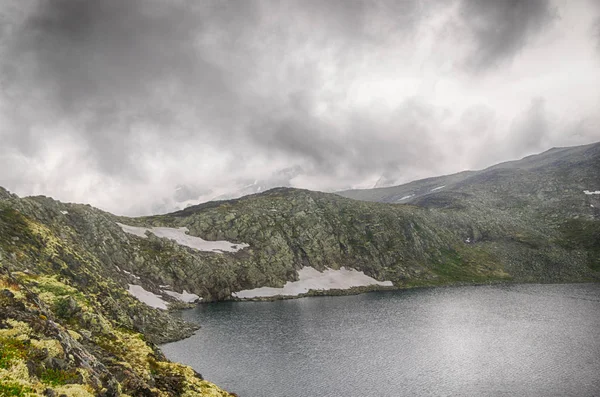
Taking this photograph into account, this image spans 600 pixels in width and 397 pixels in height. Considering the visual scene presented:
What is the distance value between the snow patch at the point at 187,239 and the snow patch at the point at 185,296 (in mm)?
32163

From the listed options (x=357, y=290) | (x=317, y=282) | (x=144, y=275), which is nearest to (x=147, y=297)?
(x=144, y=275)

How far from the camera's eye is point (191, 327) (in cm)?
9000

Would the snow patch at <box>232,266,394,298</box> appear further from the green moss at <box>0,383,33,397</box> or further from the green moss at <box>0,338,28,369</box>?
the green moss at <box>0,383,33,397</box>

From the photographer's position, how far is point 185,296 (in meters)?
133

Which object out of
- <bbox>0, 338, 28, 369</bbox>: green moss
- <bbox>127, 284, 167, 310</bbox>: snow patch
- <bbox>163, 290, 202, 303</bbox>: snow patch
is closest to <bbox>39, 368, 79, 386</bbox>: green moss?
<bbox>0, 338, 28, 369</bbox>: green moss

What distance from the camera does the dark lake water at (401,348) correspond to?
52750mm

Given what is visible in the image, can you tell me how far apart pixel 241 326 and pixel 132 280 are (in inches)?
2028

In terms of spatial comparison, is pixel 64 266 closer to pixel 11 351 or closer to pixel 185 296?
pixel 11 351

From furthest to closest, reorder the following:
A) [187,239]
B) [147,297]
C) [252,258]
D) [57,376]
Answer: [187,239]
[252,258]
[147,297]
[57,376]

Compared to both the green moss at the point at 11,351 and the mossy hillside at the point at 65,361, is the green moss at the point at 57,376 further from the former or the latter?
the green moss at the point at 11,351

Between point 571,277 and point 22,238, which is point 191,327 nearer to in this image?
point 22,238

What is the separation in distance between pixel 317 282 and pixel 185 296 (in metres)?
58.3

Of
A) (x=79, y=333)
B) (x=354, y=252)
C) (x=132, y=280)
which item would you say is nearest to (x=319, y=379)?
(x=79, y=333)

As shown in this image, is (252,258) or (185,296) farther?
(252,258)
